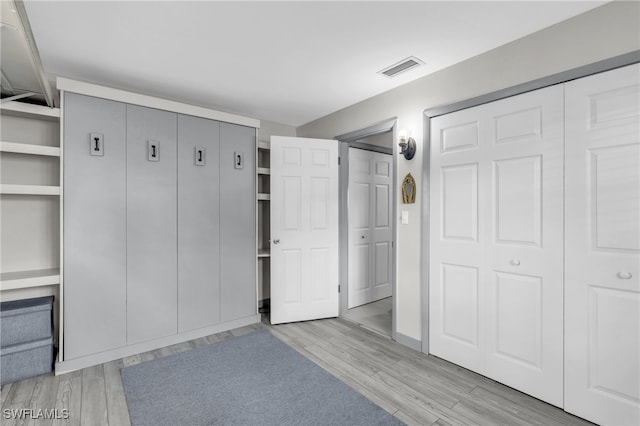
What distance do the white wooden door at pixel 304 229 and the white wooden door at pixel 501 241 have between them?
4.24 ft

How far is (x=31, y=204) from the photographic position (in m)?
2.59

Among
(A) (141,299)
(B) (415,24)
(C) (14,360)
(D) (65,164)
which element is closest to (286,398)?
(A) (141,299)

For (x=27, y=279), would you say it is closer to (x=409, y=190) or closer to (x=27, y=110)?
(x=27, y=110)

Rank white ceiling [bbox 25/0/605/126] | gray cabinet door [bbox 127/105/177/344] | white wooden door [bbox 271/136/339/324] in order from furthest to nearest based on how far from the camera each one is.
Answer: white wooden door [bbox 271/136/339/324], gray cabinet door [bbox 127/105/177/344], white ceiling [bbox 25/0/605/126]

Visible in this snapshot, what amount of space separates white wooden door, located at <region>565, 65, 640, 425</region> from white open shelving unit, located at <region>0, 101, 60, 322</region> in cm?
379

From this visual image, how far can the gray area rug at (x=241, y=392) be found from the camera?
1.90m

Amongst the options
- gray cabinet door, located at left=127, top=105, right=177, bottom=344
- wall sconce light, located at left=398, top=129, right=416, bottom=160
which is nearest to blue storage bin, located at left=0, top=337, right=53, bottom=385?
gray cabinet door, located at left=127, top=105, right=177, bottom=344

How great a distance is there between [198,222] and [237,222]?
0.43m

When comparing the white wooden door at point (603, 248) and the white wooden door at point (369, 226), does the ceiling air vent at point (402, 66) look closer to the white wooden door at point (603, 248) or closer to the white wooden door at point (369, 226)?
the white wooden door at point (603, 248)

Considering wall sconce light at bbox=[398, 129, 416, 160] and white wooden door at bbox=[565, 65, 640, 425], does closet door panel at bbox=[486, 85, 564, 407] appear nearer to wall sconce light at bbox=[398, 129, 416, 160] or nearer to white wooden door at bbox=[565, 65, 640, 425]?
white wooden door at bbox=[565, 65, 640, 425]

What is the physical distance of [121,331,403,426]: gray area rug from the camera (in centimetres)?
190

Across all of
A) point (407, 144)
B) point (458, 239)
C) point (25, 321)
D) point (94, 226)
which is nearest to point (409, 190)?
point (407, 144)

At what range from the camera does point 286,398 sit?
82.6 inches

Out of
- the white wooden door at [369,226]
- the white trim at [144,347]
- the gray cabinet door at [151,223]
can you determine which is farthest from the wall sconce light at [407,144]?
the white trim at [144,347]
